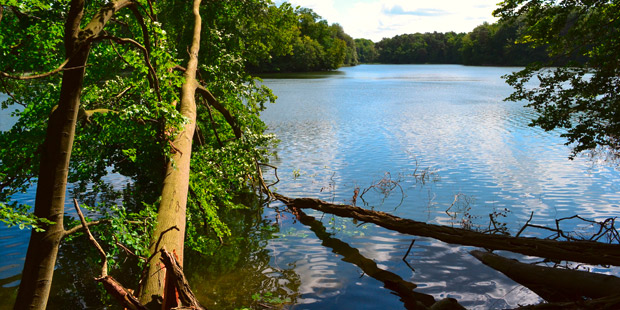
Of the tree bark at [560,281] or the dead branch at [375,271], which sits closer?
the tree bark at [560,281]

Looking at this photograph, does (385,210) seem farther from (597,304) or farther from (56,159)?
(56,159)

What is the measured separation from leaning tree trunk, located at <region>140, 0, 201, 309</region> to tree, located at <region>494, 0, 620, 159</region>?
7007 mm

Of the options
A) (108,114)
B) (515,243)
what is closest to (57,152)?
(108,114)

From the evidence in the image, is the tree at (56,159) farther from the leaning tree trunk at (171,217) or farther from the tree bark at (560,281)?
the tree bark at (560,281)

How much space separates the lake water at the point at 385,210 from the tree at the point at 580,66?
2.43 metres

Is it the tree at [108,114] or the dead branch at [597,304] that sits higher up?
the tree at [108,114]

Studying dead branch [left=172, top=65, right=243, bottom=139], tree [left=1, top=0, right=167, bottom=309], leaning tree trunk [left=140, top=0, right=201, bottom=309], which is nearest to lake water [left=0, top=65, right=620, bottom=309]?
leaning tree trunk [left=140, top=0, right=201, bottom=309]

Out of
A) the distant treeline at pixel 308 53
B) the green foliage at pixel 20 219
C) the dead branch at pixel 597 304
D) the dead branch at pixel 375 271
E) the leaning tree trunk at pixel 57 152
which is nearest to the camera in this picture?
the green foliage at pixel 20 219

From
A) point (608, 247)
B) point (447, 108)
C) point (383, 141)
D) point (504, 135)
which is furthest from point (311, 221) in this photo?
point (447, 108)

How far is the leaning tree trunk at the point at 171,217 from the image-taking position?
4.72 metres

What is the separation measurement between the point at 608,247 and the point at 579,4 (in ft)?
20.9

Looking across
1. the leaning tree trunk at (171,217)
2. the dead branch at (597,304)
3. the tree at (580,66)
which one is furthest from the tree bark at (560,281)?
the leaning tree trunk at (171,217)

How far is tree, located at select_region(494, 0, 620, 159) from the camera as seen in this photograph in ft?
30.8

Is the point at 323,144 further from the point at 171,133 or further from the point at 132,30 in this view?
the point at 171,133
